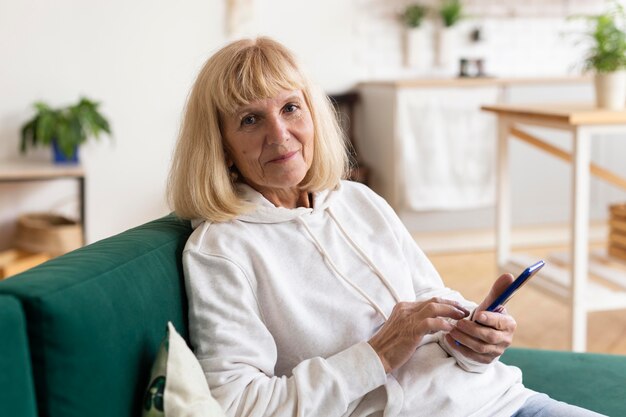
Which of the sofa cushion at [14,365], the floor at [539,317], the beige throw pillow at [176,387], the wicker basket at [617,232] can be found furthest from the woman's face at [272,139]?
the wicker basket at [617,232]

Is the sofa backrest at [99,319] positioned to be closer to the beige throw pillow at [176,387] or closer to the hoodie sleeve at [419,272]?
the beige throw pillow at [176,387]

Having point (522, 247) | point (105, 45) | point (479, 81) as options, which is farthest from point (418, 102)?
point (105, 45)

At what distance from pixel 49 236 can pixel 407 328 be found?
3.09 m

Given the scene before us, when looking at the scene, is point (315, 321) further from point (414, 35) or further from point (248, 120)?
point (414, 35)

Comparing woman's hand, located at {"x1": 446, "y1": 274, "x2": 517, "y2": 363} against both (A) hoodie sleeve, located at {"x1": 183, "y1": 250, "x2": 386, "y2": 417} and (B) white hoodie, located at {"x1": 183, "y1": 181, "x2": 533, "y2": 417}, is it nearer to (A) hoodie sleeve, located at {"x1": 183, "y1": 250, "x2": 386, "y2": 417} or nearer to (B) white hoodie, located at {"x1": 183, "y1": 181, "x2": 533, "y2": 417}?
(B) white hoodie, located at {"x1": 183, "y1": 181, "x2": 533, "y2": 417}

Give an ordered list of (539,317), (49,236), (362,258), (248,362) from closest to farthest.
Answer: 1. (248,362)
2. (362,258)
3. (539,317)
4. (49,236)

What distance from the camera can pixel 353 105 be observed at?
17.3ft

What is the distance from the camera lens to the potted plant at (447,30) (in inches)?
204

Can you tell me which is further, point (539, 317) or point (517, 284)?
point (539, 317)

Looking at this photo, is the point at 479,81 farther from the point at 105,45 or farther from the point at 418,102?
the point at 105,45

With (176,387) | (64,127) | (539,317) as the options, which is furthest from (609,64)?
(64,127)

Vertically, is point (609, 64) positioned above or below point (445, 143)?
above

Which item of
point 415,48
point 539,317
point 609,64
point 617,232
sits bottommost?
point 539,317

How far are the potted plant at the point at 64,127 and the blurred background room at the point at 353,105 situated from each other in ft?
0.30
